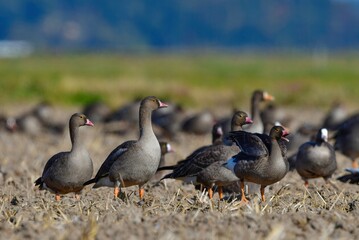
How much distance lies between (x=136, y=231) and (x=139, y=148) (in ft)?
11.0

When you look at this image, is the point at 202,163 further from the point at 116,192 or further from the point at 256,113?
the point at 256,113

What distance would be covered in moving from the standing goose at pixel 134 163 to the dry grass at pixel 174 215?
215mm

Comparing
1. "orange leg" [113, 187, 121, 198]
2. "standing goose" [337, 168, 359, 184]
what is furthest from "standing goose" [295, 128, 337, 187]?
"orange leg" [113, 187, 121, 198]

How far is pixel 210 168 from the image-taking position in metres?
11.4

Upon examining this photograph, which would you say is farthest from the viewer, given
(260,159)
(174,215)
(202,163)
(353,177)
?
(353,177)

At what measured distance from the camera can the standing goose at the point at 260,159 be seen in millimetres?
10570

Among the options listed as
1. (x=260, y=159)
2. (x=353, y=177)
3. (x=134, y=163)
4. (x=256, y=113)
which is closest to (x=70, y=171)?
(x=134, y=163)

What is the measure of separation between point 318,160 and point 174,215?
4.94 meters

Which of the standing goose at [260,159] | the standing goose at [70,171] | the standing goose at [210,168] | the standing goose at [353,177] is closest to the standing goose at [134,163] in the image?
the standing goose at [70,171]

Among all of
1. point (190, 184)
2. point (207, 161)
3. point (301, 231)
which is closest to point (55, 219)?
point (301, 231)

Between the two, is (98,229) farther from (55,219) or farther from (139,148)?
(139,148)

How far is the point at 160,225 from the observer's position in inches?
314

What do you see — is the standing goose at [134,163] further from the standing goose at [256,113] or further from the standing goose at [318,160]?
the standing goose at [256,113]

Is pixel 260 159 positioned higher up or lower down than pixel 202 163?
higher up
